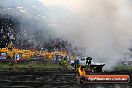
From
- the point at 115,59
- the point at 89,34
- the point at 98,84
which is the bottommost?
the point at 98,84

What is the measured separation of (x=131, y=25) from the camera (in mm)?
34844

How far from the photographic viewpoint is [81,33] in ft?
131

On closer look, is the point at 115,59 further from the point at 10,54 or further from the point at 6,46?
the point at 6,46

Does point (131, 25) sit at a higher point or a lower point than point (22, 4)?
lower

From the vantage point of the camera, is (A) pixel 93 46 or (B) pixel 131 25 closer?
(B) pixel 131 25

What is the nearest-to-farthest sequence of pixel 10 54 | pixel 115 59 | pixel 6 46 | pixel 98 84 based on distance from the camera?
1. pixel 98 84
2. pixel 115 59
3. pixel 10 54
4. pixel 6 46

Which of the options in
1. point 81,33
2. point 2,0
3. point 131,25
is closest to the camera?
point 131,25

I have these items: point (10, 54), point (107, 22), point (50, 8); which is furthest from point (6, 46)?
point (107, 22)

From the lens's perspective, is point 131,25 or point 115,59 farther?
point 115,59

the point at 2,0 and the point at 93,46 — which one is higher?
the point at 2,0

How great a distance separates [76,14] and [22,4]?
6379 millimetres

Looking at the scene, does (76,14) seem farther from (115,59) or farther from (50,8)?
(115,59)

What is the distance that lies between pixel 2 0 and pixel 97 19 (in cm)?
1090

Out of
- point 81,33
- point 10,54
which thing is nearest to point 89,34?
point 81,33
